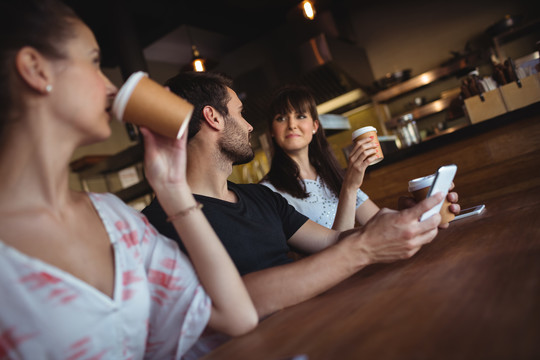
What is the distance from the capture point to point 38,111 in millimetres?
763

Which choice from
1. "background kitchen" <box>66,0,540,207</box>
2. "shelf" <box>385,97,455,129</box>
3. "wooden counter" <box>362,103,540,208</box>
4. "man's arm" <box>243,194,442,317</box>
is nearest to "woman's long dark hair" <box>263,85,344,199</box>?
"wooden counter" <box>362,103,540,208</box>

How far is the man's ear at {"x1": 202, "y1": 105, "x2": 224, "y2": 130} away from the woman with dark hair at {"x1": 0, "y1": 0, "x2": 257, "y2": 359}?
1.71ft

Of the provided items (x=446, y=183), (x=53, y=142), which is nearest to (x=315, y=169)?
(x=446, y=183)

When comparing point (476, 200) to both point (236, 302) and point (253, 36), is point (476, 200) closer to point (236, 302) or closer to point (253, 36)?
point (236, 302)

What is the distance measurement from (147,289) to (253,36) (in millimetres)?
5881

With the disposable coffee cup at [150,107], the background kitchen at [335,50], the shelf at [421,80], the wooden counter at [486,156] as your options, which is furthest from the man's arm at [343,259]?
the shelf at [421,80]

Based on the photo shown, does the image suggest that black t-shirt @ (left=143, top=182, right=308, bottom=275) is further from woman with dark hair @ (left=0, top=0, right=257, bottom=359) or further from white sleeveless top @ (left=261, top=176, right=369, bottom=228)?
white sleeveless top @ (left=261, top=176, right=369, bottom=228)

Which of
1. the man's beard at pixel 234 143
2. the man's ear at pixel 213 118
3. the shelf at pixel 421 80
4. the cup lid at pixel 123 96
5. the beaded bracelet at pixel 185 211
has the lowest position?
the beaded bracelet at pixel 185 211

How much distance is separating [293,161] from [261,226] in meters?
1.11

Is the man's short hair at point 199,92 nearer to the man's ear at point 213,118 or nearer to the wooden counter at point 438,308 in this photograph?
the man's ear at point 213,118

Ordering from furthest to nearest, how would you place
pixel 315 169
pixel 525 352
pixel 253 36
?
pixel 253 36 → pixel 315 169 → pixel 525 352

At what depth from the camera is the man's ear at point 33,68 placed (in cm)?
74

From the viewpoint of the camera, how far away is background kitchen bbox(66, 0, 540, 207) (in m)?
4.58

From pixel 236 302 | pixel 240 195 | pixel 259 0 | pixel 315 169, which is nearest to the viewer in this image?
pixel 236 302
